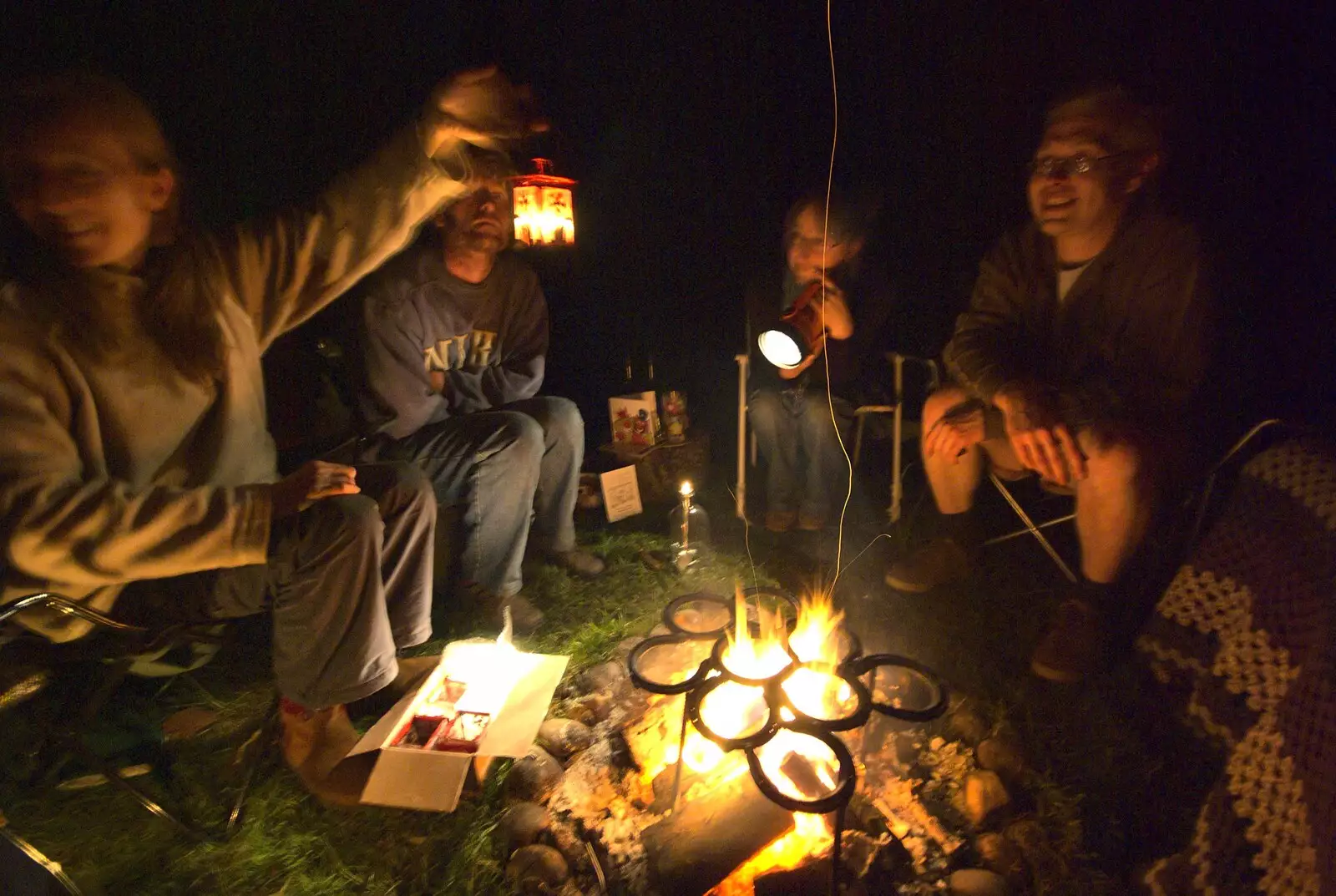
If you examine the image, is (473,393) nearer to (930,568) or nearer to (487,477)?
(487,477)

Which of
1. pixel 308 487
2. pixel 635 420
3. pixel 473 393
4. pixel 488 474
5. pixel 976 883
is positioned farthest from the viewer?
pixel 635 420

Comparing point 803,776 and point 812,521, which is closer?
point 803,776

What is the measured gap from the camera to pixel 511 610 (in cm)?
259

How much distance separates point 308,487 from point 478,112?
3.73 feet

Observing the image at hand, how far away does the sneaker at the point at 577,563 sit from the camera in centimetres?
296

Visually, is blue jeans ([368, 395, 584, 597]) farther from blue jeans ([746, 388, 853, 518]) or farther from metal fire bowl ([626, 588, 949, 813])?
blue jeans ([746, 388, 853, 518])

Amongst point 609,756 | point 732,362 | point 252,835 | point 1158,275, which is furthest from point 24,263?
point 732,362

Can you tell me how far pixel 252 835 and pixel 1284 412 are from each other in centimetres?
340

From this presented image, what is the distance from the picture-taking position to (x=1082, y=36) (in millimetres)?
2578

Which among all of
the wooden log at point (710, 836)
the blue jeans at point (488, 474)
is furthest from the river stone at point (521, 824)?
the blue jeans at point (488, 474)

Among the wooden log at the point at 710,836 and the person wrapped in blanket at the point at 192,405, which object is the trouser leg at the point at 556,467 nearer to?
the person wrapped in blanket at the point at 192,405

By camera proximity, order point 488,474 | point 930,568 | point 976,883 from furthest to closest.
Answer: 1. point 930,568
2. point 488,474
3. point 976,883

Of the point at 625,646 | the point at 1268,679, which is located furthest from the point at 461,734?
the point at 1268,679

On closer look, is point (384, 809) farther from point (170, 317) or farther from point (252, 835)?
point (170, 317)
